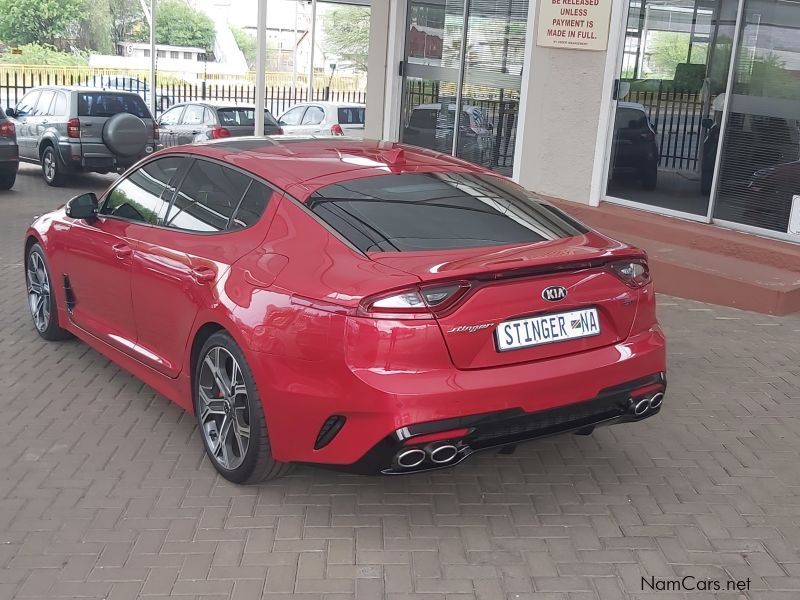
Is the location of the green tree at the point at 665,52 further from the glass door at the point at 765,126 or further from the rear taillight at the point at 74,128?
the rear taillight at the point at 74,128

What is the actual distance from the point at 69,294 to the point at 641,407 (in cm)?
361

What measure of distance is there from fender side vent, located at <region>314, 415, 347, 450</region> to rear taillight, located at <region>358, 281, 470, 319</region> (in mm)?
437

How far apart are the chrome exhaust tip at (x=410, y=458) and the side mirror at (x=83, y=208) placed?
2841 millimetres

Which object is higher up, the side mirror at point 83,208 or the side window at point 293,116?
the side mirror at point 83,208

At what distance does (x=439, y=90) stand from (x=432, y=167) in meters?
7.73

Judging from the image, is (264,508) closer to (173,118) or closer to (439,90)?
(439,90)

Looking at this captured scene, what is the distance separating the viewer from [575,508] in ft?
13.1

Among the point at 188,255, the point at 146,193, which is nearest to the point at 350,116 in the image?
the point at 146,193

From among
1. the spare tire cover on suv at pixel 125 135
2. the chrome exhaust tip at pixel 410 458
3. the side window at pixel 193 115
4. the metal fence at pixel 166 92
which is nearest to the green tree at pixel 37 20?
the metal fence at pixel 166 92

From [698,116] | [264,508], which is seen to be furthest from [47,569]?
[698,116]

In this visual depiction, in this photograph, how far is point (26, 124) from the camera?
15.9 m

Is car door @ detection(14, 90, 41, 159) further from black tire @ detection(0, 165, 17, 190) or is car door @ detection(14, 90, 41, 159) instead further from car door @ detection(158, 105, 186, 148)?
car door @ detection(158, 105, 186, 148)

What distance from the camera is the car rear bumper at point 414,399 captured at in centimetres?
337

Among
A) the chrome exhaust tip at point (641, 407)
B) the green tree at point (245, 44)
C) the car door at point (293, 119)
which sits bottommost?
the chrome exhaust tip at point (641, 407)
